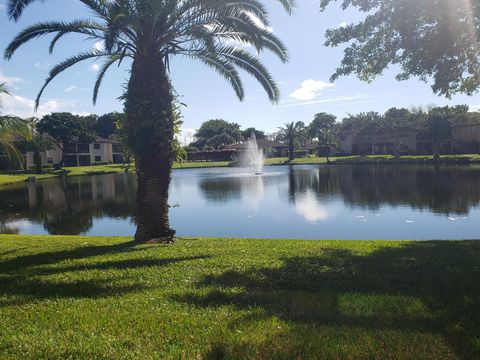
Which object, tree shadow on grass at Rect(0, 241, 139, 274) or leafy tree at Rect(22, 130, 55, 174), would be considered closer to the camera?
tree shadow on grass at Rect(0, 241, 139, 274)

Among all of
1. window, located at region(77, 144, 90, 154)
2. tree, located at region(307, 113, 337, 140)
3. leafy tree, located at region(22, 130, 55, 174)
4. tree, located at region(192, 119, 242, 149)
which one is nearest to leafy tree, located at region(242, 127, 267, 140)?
tree, located at region(192, 119, 242, 149)

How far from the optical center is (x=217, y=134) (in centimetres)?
12556

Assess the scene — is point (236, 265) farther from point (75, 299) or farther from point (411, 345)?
point (411, 345)

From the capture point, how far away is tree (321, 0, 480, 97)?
11.0 meters

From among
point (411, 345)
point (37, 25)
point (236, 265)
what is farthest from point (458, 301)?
point (37, 25)

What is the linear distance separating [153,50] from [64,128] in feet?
244

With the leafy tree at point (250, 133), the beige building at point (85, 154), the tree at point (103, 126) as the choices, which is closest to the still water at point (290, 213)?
the beige building at point (85, 154)

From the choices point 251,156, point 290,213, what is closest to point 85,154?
point 251,156

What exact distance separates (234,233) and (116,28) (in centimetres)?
967

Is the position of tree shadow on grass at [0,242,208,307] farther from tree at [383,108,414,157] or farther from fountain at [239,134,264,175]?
tree at [383,108,414,157]

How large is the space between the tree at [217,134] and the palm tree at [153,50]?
346 feet

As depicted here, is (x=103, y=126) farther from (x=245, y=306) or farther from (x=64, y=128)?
(x=245, y=306)

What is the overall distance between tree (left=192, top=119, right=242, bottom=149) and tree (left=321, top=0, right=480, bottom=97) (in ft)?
350

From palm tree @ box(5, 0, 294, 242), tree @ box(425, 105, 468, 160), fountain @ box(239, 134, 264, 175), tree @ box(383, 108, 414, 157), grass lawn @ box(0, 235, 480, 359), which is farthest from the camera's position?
tree @ box(383, 108, 414, 157)
